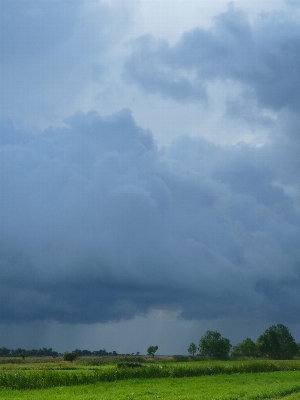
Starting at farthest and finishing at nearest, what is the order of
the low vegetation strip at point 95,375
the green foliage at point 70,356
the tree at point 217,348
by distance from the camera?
the tree at point 217,348
the green foliage at point 70,356
the low vegetation strip at point 95,375

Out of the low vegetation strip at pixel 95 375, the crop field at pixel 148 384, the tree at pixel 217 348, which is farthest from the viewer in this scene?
the tree at pixel 217 348

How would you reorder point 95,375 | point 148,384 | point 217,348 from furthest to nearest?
point 217,348 → point 95,375 → point 148,384

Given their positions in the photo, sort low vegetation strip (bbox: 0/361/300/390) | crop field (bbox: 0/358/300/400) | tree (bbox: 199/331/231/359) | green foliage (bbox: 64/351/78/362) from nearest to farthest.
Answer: crop field (bbox: 0/358/300/400) → low vegetation strip (bbox: 0/361/300/390) → green foliage (bbox: 64/351/78/362) → tree (bbox: 199/331/231/359)

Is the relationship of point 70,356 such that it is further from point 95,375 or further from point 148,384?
point 148,384

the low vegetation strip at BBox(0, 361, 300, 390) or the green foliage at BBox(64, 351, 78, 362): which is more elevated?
the low vegetation strip at BBox(0, 361, 300, 390)

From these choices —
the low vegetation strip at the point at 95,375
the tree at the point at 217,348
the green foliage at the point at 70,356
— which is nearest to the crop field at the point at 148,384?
the low vegetation strip at the point at 95,375

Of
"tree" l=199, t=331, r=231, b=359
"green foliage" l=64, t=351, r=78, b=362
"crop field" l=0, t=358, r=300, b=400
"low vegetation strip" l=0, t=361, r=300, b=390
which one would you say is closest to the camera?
"crop field" l=0, t=358, r=300, b=400

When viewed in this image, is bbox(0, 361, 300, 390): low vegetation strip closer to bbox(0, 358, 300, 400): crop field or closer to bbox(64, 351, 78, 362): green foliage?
bbox(0, 358, 300, 400): crop field

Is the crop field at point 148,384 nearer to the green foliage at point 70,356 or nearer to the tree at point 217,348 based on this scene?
the green foliage at point 70,356

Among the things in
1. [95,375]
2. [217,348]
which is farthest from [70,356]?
[95,375]

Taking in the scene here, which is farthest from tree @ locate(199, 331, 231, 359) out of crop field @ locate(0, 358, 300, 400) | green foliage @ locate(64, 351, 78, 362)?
crop field @ locate(0, 358, 300, 400)

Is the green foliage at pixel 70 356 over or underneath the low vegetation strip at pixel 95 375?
underneath

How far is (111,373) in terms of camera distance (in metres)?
72.2

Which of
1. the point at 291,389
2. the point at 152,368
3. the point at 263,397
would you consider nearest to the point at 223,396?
the point at 263,397
